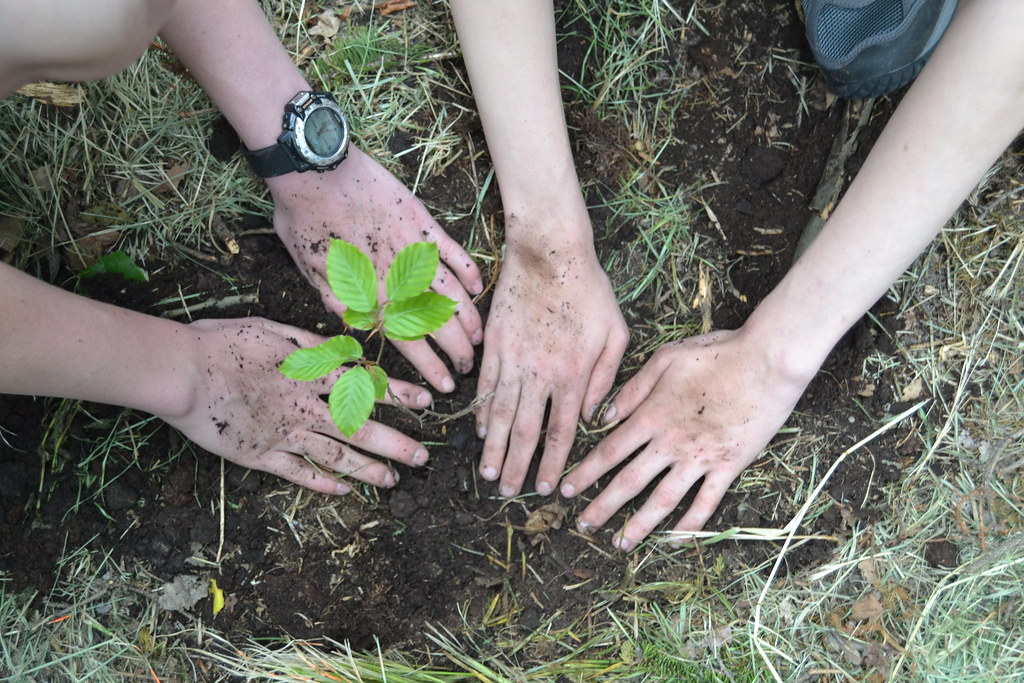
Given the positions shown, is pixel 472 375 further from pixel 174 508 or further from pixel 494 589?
pixel 174 508

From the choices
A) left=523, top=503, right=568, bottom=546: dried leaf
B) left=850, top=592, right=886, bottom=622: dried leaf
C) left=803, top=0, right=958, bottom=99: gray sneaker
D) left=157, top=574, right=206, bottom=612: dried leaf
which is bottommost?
left=157, top=574, right=206, bottom=612: dried leaf

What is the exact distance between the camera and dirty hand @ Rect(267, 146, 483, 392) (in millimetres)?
1673

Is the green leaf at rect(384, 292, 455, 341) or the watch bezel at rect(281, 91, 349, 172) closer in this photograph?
the green leaf at rect(384, 292, 455, 341)

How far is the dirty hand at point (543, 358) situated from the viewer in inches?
66.6

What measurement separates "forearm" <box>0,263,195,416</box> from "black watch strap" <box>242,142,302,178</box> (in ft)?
1.30

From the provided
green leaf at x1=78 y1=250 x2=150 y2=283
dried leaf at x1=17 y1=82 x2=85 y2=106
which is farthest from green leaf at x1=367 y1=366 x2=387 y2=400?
dried leaf at x1=17 y1=82 x2=85 y2=106

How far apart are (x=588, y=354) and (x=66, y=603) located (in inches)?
52.7

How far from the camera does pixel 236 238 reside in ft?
5.89

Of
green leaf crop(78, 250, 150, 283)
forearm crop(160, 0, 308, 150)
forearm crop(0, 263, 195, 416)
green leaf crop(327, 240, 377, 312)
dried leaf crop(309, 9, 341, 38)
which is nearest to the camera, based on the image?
green leaf crop(327, 240, 377, 312)

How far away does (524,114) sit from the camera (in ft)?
5.28

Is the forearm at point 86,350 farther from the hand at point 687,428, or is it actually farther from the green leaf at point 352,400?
the hand at point 687,428

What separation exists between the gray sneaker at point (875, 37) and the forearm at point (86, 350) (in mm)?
1611

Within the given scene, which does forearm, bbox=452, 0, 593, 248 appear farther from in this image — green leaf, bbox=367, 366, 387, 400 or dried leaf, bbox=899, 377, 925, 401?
dried leaf, bbox=899, 377, 925, 401

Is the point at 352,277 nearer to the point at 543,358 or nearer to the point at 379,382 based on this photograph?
the point at 379,382
